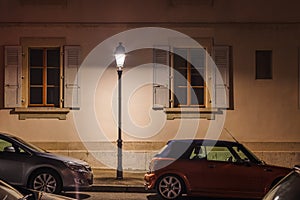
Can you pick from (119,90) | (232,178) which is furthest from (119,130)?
(232,178)

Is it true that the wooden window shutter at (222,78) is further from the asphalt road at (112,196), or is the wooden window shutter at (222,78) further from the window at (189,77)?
the asphalt road at (112,196)

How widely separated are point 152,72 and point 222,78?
83.6 inches

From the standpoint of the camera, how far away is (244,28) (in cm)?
1956

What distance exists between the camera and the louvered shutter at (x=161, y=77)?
1947 centimetres

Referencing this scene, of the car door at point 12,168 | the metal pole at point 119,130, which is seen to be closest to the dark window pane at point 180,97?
the metal pole at point 119,130

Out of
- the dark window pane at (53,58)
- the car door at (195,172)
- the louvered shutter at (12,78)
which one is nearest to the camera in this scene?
the car door at (195,172)

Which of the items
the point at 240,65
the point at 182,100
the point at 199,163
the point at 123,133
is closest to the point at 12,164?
the point at 199,163

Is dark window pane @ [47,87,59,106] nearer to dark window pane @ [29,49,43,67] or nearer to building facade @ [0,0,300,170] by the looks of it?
building facade @ [0,0,300,170]

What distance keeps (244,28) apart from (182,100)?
9.48 feet

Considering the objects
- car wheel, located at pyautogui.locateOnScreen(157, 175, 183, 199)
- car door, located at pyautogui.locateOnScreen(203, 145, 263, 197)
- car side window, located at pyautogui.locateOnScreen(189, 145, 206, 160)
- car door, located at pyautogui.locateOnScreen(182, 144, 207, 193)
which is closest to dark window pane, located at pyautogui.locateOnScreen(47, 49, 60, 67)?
car side window, located at pyautogui.locateOnScreen(189, 145, 206, 160)

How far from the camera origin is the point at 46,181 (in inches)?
546

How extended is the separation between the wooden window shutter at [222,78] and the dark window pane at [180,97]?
981 mm

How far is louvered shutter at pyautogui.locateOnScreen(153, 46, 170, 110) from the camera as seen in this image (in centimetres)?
1947

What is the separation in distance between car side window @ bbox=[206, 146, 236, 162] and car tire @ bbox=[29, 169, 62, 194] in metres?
3.32
